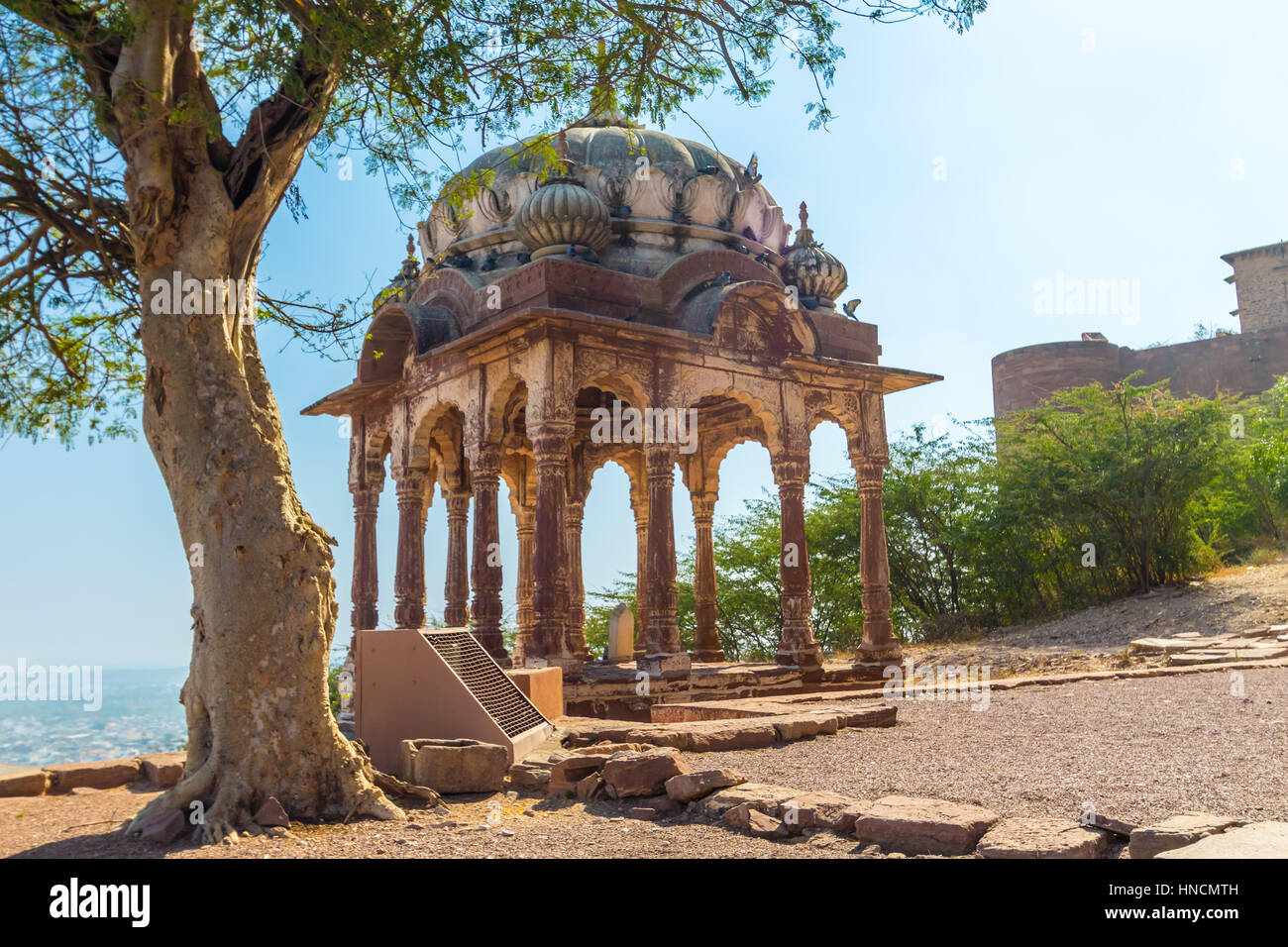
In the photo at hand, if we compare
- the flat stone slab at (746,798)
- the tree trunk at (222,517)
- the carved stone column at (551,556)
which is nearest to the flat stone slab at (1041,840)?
the flat stone slab at (746,798)

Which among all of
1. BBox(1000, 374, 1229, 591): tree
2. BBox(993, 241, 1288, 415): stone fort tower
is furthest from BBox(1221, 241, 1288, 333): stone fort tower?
BBox(1000, 374, 1229, 591): tree

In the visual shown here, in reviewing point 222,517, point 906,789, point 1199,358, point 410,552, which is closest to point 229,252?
point 222,517

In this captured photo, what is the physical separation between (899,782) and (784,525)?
7.43 meters

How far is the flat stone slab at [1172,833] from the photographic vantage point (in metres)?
3.46

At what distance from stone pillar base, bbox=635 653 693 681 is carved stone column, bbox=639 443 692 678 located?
7.4 inches

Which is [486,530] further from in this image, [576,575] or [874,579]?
[874,579]

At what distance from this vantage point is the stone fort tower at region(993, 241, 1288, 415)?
3616 centimetres

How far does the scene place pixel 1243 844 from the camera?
→ 3.26 meters

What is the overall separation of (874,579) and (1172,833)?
395 inches

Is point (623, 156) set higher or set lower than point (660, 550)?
higher

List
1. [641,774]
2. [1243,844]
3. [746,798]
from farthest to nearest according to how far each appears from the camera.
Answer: [641,774], [746,798], [1243,844]
